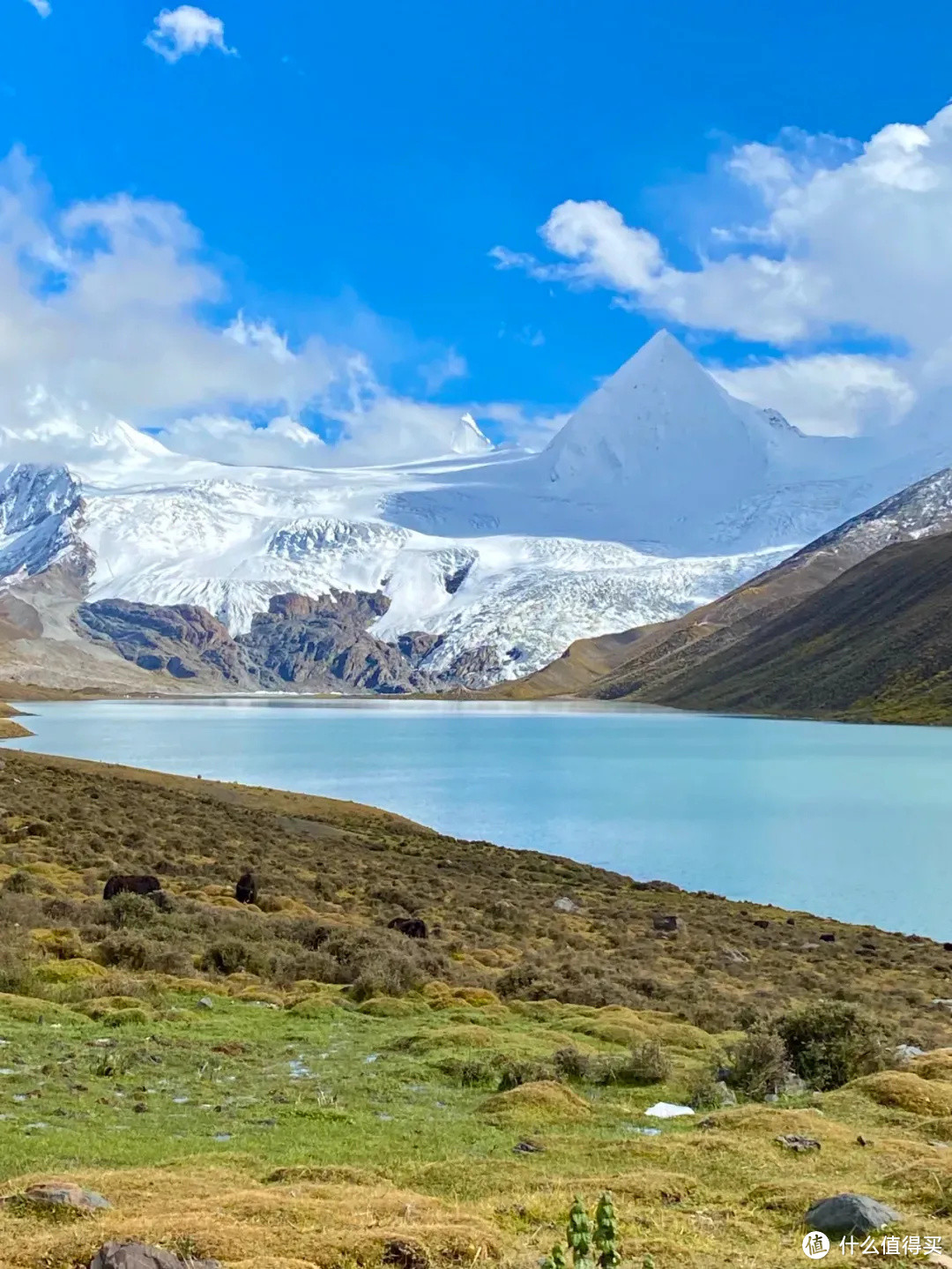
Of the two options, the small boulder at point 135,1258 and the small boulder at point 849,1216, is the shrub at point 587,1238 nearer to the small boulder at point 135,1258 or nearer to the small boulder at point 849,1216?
the small boulder at point 135,1258

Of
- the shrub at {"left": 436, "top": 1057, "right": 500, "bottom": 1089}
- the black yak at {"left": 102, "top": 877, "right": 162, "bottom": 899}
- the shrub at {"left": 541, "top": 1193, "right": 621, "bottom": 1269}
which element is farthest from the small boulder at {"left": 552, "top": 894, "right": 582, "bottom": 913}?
the shrub at {"left": 541, "top": 1193, "right": 621, "bottom": 1269}

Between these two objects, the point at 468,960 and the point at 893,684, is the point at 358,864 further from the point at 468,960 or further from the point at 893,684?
the point at 893,684

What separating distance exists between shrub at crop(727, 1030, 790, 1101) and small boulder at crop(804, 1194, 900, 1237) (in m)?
6.49

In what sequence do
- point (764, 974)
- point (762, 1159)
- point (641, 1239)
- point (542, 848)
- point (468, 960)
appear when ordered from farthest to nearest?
point (542, 848)
point (764, 974)
point (468, 960)
point (762, 1159)
point (641, 1239)

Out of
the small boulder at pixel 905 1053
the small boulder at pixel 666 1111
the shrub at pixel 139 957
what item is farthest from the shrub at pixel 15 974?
the small boulder at pixel 905 1053

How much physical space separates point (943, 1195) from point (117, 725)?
175m

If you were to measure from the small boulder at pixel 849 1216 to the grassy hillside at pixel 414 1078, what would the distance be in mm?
229

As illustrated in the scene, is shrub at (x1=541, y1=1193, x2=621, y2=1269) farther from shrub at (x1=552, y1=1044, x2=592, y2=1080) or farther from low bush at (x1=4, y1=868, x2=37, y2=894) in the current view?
low bush at (x1=4, y1=868, x2=37, y2=894)

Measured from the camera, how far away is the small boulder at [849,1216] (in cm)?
785

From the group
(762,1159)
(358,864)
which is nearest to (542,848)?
(358,864)

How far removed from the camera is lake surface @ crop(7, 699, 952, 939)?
51500mm

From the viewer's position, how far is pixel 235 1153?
10.4 meters

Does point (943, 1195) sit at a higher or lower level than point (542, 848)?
higher

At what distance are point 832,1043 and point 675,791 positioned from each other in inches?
2707
